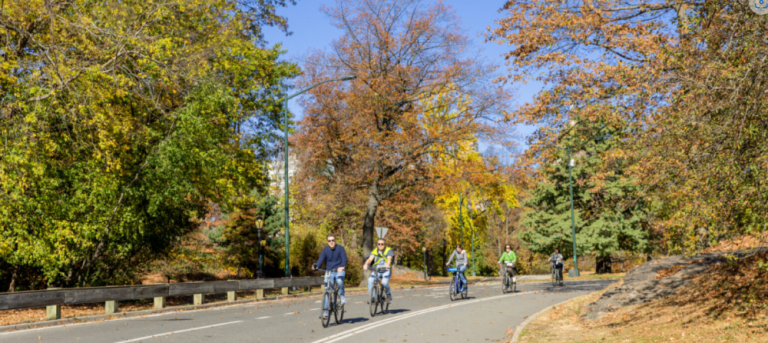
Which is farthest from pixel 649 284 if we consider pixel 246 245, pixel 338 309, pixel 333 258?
pixel 246 245

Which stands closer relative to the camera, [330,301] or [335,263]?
[330,301]

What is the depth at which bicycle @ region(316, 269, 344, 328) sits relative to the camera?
39.7 ft

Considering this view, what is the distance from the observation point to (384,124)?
31219 mm

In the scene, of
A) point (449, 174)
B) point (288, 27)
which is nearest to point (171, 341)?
point (288, 27)

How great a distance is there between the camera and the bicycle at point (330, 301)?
1210 centimetres

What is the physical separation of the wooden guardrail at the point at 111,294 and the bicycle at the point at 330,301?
6548 mm

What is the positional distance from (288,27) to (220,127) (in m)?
6.94

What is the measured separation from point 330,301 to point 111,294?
23.2ft

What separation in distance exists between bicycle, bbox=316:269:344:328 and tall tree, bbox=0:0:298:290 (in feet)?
18.1

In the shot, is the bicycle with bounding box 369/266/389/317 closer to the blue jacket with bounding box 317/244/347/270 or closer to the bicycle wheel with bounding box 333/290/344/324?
the bicycle wheel with bounding box 333/290/344/324

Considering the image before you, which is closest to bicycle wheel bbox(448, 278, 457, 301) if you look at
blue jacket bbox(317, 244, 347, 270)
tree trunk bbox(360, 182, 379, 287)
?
blue jacket bbox(317, 244, 347, 270)

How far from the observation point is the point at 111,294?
15.8m

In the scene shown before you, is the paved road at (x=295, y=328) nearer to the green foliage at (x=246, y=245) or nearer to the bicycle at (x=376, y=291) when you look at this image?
the bicycle at (x=376, y=291)

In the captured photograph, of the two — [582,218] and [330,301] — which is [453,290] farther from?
[582,218]
